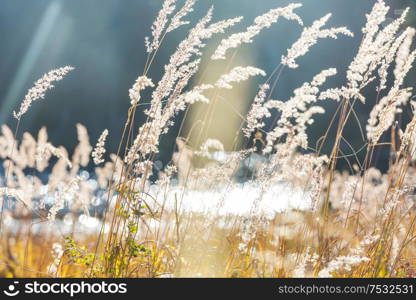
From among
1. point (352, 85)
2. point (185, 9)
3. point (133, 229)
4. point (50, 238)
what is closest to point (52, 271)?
point (133, 229)

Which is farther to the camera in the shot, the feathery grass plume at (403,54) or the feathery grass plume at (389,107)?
the feathery grass plume at (403,54)

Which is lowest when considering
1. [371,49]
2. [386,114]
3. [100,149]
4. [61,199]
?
[61,199]

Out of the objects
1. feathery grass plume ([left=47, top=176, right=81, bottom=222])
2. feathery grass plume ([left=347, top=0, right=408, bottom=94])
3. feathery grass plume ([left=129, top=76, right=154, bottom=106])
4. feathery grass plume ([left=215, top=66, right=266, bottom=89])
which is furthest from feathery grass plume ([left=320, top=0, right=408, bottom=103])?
feathery grass plume ([left=47, top=176, right=81, bottom=222])

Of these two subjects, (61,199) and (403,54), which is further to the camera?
(403,54)

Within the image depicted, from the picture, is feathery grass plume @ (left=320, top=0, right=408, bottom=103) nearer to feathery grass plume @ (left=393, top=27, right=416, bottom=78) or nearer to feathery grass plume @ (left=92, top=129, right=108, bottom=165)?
feathery grass plume @ (left=393, top=27, right=416, bottom=78)

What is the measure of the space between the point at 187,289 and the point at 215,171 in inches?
32.5

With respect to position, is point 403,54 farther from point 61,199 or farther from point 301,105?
point 61,199

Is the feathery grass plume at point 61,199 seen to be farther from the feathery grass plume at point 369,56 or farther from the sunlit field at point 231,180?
the feathery grass plume at point 369,56

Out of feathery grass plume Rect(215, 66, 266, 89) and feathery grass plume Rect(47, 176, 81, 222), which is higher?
feathery grass plume Rect(215, 66, 266, 89)

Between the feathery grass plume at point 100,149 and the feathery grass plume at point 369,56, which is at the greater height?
the feathery grass plume at point 369,56

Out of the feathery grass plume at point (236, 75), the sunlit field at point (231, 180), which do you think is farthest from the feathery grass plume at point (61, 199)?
the feathery grass plume at point (236, 75)

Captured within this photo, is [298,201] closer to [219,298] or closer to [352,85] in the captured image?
[352,85]

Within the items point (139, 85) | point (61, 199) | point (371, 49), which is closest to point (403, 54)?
point (371, 49)

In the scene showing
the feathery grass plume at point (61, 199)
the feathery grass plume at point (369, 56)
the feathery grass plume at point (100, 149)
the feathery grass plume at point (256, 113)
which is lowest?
the feathery grass plume at point (61, 199)
